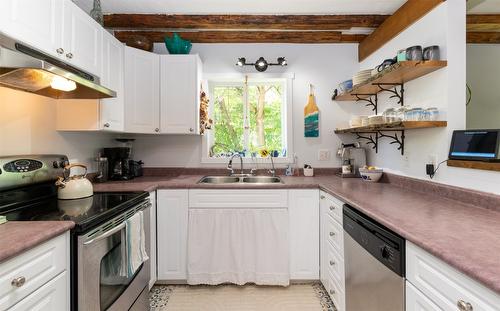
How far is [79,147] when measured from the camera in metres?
2.27

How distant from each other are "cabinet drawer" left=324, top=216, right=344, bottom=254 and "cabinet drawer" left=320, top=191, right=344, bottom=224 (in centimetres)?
5

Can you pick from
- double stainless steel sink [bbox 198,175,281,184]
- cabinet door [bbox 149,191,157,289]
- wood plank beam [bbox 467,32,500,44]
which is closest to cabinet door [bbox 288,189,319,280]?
double stainless steel sink [bbox 198,175,281,184]

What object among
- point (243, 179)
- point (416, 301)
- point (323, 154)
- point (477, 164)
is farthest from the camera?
point (323, 154)

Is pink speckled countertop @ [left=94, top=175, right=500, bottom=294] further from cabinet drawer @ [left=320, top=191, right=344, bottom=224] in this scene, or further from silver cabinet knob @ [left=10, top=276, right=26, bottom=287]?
silver cabinet knob @ [left=10, top=276, right=26, bottom=287]

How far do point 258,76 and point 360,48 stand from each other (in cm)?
118

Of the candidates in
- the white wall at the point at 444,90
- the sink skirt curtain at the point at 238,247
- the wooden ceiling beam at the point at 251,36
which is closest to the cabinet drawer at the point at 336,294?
the sink skirt curtain at the point at 238,247

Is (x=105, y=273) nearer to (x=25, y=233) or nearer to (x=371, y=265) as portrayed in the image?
(x=25, y=233)

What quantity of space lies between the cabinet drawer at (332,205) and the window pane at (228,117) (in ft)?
4.03

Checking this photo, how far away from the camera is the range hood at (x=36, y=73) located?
1.17 meters

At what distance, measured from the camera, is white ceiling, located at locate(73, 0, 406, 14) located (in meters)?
2.24

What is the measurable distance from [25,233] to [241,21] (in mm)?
2305

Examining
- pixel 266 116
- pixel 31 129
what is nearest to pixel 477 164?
pixel 266 116

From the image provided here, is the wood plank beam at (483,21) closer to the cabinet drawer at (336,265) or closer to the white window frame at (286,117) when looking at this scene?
the white window frame at (286,117)

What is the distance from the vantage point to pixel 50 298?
106 centimetres
